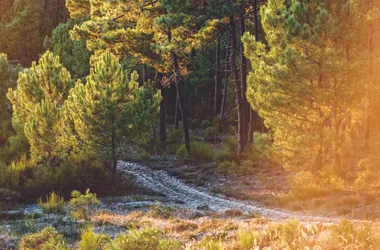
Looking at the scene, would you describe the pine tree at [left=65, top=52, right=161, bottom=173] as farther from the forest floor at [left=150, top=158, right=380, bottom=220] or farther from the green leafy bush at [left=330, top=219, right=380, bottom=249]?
the green leafy bush at [left=330, top=219, right=380, bottom=249]

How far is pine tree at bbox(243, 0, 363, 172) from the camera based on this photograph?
13.6 m

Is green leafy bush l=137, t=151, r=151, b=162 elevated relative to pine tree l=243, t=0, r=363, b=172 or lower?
lower

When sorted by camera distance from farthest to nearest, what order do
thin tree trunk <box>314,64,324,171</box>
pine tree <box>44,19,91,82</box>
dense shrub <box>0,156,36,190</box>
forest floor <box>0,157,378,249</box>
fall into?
pine tree <box>44,19,91,82</box> < dense shrub <box>0,156,36,190</box> < thin tree trunk <box>314,64,324,171</box> < forest floor <box>0,157,378,249</box>

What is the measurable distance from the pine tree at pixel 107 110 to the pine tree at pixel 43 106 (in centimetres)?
77

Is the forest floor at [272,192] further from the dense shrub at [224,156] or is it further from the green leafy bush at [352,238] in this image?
the green leafy bush at [352,238]

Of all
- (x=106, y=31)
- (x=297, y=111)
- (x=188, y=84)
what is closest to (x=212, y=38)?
(x=106, y=31)

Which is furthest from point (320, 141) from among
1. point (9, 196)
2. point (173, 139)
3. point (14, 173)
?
point (173, 139)

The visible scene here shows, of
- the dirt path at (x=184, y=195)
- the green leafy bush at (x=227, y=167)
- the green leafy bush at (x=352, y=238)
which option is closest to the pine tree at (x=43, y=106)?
the dirt path at (x=184, y=195)

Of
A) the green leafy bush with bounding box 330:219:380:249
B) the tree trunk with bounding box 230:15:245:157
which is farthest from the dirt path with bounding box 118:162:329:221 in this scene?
the green leafy bush with bounding box 330:219:380:249

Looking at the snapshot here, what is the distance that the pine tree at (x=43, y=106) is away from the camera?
16.8 m

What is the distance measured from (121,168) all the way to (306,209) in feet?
34.2

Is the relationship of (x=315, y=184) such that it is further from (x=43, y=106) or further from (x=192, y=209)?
(x=43, y=106)

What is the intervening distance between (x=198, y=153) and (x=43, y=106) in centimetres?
864

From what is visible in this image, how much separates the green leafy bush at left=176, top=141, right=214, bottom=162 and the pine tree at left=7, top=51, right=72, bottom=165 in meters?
6.67
